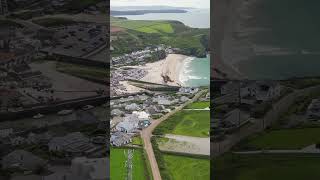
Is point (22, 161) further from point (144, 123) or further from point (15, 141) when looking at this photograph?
point (144, 123)

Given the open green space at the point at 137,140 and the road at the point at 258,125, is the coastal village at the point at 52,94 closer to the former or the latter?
the open green space at the point at 137,140

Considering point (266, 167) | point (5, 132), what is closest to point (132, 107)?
point (5, 132)

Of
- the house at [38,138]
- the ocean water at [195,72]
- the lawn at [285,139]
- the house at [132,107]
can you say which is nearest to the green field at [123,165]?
the house at [132,107]

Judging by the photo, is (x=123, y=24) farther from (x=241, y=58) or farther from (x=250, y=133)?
(x=250, y=133)

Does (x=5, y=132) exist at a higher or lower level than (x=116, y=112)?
lower

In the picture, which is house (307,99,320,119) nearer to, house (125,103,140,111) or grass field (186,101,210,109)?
grass field (186,101,210,109)

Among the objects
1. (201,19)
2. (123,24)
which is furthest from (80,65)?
(201,19)
